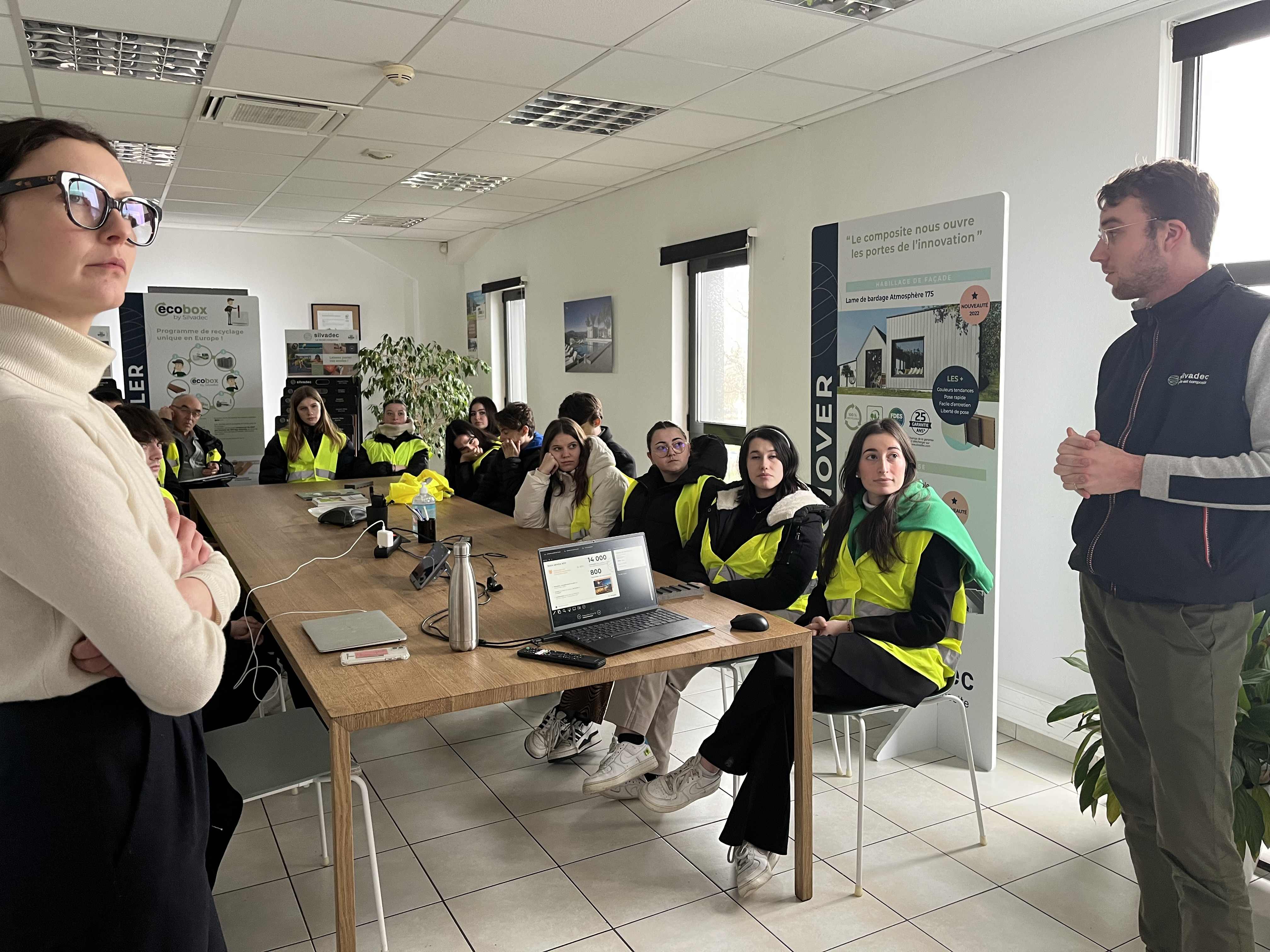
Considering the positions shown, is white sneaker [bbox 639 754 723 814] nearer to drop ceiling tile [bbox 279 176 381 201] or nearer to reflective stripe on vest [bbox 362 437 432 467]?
reflective stripe on vest [bbox 362 437 432 467]

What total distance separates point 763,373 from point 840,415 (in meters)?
1.55

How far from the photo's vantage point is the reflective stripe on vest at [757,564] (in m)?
3.25

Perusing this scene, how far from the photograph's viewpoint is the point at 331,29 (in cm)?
350

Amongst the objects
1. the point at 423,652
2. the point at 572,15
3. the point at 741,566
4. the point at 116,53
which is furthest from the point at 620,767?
the point at 116,53

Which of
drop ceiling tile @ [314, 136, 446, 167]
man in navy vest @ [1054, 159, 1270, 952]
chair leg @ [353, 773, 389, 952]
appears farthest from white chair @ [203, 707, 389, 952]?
drop ceiling tile @ [314, 136, 446, 167]

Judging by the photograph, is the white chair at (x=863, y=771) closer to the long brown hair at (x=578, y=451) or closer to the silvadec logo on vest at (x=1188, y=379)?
the silvadec logo on vest at (x=1188, y=379)

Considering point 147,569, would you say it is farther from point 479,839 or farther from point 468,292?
point 468,292

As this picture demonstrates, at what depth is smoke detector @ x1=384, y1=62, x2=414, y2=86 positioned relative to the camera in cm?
393

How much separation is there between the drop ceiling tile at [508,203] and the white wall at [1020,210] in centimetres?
201

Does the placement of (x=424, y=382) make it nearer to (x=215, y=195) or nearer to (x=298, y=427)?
(x=215, y=195)

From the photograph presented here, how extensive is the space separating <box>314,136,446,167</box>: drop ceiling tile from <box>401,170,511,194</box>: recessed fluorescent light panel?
1.05 ft

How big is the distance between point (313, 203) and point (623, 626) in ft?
20.1

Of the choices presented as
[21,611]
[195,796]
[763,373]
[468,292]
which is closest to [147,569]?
[21,611]

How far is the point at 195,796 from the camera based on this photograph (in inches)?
45.8
